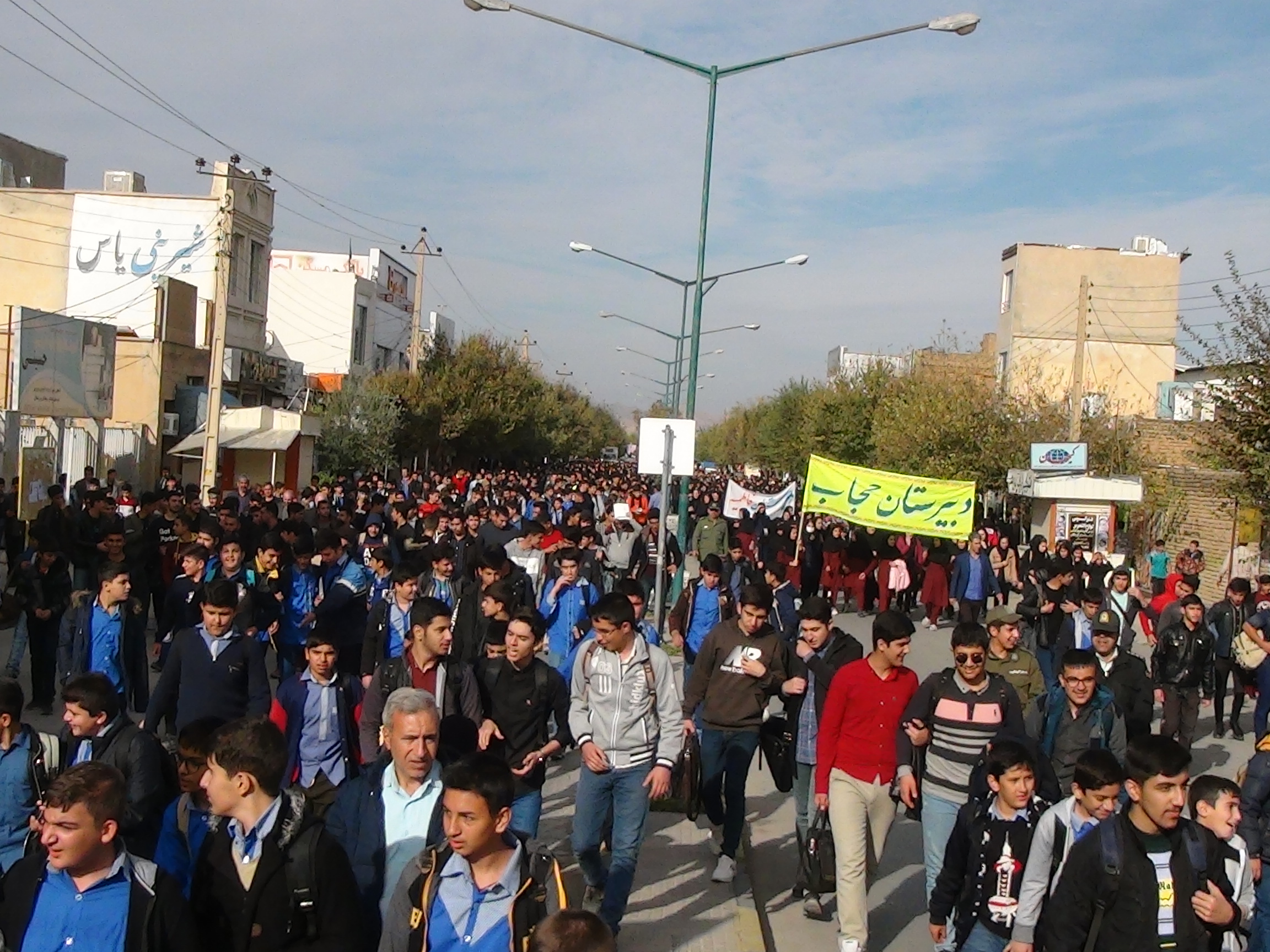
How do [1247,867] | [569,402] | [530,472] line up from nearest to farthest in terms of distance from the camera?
[1247,867], [530,472], [569,402]

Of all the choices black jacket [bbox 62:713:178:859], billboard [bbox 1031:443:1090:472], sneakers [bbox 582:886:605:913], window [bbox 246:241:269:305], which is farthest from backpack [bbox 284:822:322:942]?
window [bbox 246:241:269:305]

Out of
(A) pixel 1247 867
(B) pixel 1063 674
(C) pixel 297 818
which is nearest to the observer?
(C) pixel 297 818

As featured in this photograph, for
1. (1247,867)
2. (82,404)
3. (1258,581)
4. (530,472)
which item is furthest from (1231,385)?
(530,472)

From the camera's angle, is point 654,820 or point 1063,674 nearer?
point 1063,674

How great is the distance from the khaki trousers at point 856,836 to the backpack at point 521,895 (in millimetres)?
3059

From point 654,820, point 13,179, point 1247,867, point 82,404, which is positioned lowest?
point 654,820

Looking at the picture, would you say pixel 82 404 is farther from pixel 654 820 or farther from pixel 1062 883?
pixel 1062 883

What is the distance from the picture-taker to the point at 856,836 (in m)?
6.57

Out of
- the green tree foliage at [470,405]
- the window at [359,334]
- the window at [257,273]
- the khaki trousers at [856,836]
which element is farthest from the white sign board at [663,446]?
the window at [359,334]

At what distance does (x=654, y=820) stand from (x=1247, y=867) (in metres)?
4.83

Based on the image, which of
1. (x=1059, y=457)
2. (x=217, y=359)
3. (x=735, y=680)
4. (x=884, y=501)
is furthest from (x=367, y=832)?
(x=1059, y=457)

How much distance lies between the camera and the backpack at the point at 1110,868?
433cm

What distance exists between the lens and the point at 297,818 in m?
3.84

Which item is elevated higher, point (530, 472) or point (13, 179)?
point (13, 179)
